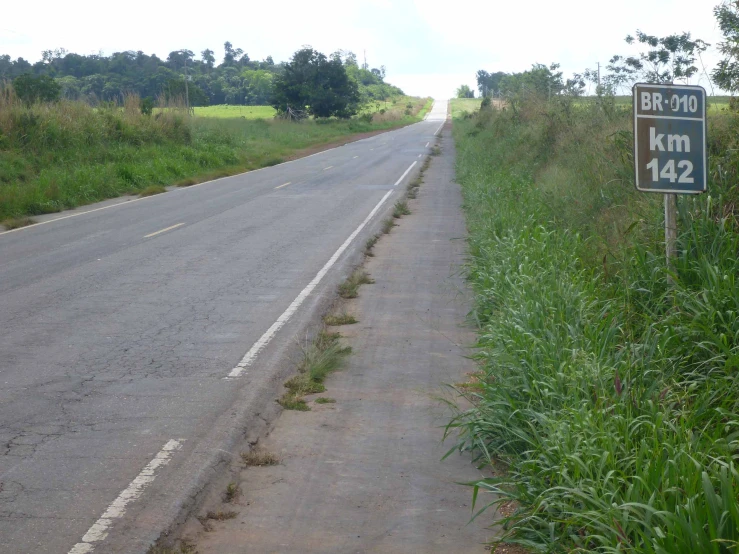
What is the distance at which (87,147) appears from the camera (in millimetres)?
26656

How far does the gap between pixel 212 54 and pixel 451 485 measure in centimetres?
16788

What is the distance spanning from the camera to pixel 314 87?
70812 mm

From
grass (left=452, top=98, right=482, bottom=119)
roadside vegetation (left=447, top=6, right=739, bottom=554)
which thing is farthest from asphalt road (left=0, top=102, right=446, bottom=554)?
grass (left=452, top=98, right=482, bottom=119)

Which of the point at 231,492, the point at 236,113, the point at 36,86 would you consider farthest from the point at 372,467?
the point at 236,113

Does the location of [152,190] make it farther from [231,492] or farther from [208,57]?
[208,57]

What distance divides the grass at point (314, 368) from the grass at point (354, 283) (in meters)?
1.97

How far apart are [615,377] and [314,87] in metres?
68.5

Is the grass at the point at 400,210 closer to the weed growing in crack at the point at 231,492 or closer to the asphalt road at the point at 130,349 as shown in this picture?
the asphalt road at the point at 130,349

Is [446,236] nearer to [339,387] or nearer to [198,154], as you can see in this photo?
[339,387]

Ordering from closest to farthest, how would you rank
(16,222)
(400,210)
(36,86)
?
(16,222) → (400,210) → (36,86)

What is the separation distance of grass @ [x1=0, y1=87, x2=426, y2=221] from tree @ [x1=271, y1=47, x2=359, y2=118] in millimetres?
31406

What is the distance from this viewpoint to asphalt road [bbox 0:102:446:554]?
15.1ft

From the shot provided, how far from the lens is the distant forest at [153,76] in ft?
242

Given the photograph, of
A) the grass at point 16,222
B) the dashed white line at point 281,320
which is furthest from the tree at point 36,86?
the dashed white line at point 281,320
